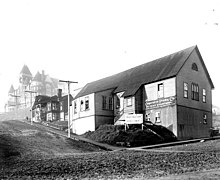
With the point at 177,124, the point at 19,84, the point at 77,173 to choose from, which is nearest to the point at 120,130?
the point at 177,124

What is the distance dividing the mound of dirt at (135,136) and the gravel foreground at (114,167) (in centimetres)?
1376

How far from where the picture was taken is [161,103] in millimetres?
36906

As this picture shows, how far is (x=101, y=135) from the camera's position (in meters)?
35.1

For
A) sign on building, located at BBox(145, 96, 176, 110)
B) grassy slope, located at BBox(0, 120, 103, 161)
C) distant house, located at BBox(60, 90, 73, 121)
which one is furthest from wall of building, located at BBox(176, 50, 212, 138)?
distant house, located at BBox(60, 90, 73, 121)

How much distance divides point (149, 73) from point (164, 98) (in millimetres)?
5760

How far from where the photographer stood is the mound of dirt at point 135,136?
103 ft

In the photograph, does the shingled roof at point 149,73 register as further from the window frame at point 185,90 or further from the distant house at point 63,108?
the distant house at point 63,108

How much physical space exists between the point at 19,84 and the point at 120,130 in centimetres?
14699

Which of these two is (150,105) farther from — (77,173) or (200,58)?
(77,173)

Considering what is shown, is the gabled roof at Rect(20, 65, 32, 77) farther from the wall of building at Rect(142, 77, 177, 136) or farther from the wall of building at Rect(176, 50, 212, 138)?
the wall of building at Rect(176, 50, 212, 138)

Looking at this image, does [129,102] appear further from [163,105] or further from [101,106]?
[163,105]

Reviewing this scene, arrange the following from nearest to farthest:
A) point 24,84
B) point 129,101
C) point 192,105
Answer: point 192,105 < point 129,101 < point 24,84

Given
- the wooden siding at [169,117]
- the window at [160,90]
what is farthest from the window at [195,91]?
the wooden siding at [169,117]

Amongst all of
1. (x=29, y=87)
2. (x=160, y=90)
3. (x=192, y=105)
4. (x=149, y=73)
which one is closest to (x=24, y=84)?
(x=29, y=87)
